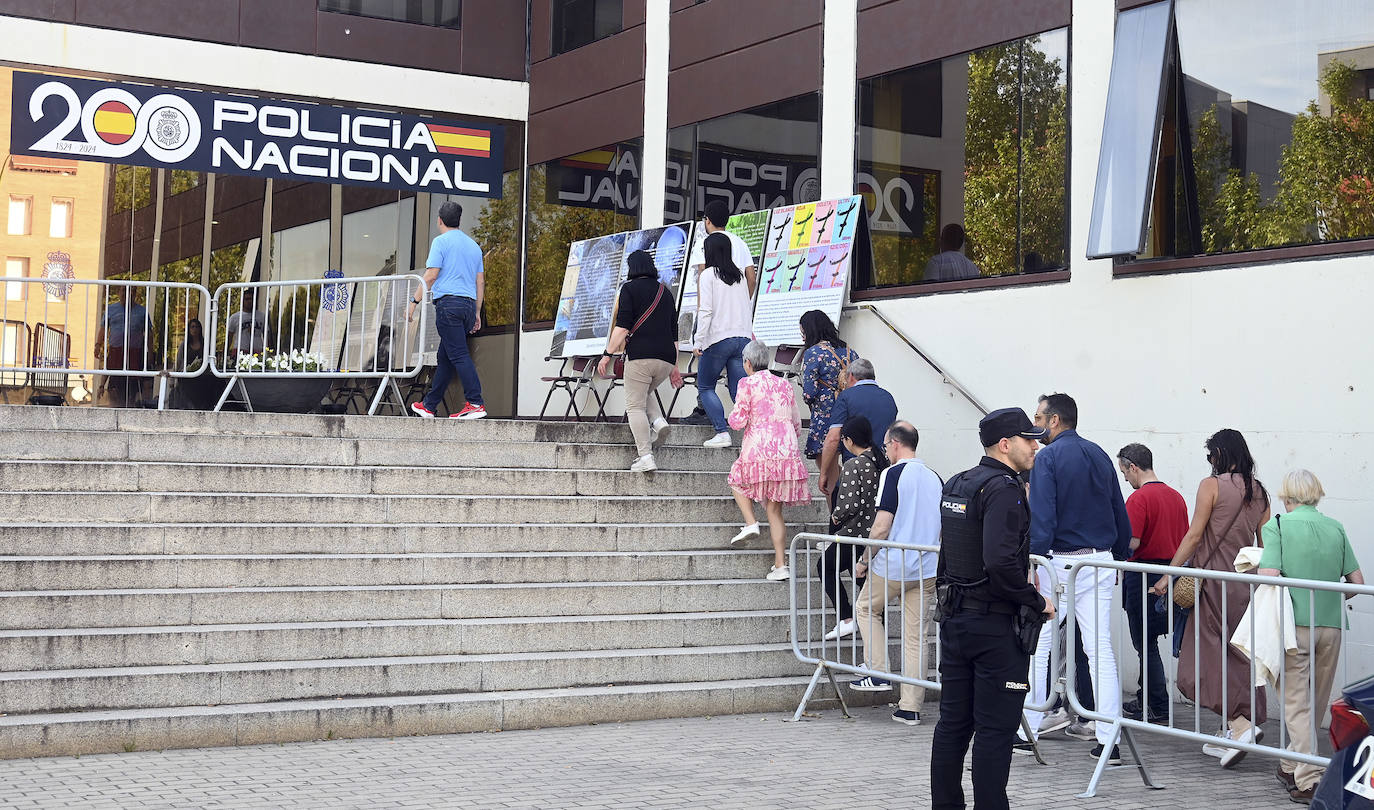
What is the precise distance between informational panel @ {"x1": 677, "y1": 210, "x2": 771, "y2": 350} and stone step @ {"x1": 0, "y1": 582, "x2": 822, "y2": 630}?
15.8 feet

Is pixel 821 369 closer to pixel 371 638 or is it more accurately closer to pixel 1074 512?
pixel 1074 512

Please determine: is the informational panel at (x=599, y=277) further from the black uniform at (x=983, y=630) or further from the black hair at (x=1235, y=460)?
the black uniform at (x=983, y=630)

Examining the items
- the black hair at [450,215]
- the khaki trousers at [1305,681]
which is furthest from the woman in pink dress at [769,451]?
the khaki trousers at [1305,681]

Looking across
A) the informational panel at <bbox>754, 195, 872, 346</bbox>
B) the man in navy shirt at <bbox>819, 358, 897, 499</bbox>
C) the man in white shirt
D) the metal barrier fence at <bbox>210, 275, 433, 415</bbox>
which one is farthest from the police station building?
the man in white shirt

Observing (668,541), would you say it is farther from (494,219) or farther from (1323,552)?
(494,219)

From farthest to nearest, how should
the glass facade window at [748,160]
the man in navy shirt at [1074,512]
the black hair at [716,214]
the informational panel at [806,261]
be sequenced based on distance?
the glass facade window at [748,160] → the informational panel at [806,261] → the black hair at [716,214] → the man in navy shirt at [1074,512]

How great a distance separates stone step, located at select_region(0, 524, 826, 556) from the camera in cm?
858

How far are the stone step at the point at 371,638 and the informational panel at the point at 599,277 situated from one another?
20.0ft

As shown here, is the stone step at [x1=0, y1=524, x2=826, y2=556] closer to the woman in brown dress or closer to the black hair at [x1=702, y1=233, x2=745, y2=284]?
the black hair at [x1=702, y1=233, x2=745, y2=284]

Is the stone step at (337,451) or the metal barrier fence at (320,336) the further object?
the metal barrier fence at (320,336)

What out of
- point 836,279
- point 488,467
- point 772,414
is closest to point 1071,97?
point 836,279

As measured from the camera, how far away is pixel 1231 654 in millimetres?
7340

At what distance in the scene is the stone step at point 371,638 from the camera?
7.64m

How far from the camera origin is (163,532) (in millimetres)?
8742
